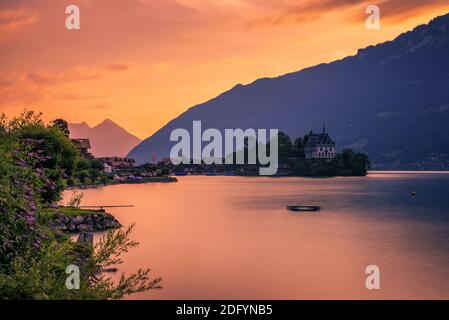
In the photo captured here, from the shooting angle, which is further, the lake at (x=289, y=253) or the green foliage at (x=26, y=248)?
the lake at (x=289, y=253)

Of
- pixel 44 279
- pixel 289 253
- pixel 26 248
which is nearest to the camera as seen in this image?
pixel 44 279

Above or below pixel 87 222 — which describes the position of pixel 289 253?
below

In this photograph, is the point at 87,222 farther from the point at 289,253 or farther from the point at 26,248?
the point at 26,248

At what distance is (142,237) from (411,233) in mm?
37161

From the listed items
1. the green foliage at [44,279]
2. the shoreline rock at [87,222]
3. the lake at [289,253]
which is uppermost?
the green foliage at [44,279]

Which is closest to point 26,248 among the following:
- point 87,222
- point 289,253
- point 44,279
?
point 44,279

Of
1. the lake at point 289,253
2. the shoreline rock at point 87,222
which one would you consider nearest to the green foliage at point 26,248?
the lake at point 289,253

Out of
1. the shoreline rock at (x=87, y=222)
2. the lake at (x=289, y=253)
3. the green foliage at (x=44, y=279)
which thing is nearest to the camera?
the green foliage at (x=44, y=279)

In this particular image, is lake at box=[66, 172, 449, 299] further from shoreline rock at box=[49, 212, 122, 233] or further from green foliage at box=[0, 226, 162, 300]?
green foliage at box=[0, 226, 162, 300]

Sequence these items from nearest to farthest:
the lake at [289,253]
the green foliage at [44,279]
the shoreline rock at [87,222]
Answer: the green foliage at [44,279], the lake at [289,253], the shoreline rock at [87,222]

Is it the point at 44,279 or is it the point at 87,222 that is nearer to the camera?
the point at 44,279

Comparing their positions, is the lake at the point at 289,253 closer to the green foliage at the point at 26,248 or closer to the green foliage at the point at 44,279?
the green foliage at the point at 44,279
